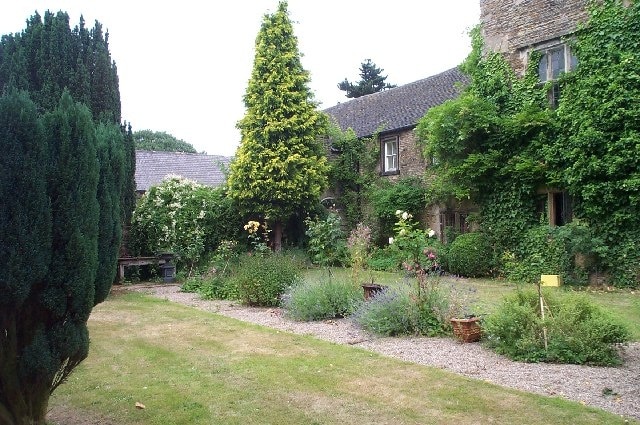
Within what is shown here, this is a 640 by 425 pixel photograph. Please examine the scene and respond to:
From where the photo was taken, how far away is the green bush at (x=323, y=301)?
31.2 ft

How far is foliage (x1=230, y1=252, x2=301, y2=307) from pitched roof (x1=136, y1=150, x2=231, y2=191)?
19.2 metres

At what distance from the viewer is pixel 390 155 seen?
21.2 metres

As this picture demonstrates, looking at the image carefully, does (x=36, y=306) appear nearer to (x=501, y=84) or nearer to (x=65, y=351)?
(x=65, y=351)

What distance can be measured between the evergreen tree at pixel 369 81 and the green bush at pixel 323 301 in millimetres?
36294

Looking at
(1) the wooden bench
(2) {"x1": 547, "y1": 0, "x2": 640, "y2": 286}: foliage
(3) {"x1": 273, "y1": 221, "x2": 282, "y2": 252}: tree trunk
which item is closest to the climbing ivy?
(2) {"x1": 547, "y1": 0, "x2": 640, "y2": 286}: foliage

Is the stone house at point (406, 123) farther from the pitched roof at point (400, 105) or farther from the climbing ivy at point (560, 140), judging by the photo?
the climbing ivy at point (560, 140)

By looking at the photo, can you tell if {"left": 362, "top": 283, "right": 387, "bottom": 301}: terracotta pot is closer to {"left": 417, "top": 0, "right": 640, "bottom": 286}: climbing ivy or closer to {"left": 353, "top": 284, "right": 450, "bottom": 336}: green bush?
{"left": 353, "top": 284, "right": 450, "bottom": 336}: green bush

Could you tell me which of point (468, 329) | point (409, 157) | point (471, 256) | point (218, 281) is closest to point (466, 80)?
point (409, 157)

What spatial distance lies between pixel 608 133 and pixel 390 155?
9.60m

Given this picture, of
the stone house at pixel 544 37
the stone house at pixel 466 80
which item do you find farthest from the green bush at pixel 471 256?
the stone house at pixel 544 37

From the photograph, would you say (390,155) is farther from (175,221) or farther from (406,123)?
(175,221)

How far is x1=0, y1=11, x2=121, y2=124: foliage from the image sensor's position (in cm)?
1046

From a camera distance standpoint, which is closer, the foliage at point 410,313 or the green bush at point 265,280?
the foliage at point 410,313

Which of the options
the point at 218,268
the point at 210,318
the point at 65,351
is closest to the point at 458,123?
the point at 218,268
